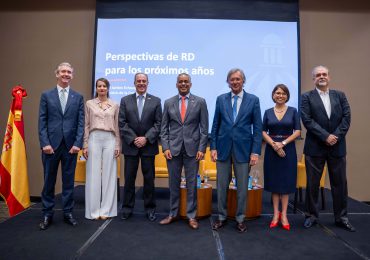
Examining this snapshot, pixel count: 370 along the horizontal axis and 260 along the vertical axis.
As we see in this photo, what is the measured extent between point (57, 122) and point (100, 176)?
75 cm

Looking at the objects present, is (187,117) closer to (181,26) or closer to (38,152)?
(181,26)

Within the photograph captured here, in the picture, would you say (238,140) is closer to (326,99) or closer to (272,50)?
(326,99)

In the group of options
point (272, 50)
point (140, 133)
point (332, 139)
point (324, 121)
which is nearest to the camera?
point (332, 139)

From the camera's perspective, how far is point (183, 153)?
9.63 ft

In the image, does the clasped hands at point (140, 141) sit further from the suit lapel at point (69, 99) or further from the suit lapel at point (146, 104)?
the suit lapel at point (69, 99)

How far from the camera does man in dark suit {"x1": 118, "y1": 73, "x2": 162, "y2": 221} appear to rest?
3.09 m

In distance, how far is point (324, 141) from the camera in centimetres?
284

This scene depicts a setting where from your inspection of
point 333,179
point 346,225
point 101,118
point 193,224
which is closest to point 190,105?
point 101,118

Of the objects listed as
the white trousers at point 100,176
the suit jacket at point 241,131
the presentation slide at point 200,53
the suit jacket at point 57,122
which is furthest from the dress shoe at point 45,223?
the presentation slide at point 200,53

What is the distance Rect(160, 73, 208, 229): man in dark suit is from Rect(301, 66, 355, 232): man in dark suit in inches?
42.2

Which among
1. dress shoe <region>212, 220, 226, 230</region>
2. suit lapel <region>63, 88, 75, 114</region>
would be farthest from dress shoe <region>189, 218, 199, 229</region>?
suit lapel <region>63, 88, 75, 114</region>

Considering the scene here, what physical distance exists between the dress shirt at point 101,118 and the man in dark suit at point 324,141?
6.56ft

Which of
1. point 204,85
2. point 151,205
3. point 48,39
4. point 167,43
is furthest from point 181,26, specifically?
point 151,205

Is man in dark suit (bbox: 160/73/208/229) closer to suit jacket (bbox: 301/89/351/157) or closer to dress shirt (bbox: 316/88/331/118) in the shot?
suit jacket (bbox: 301/89/351/157)
